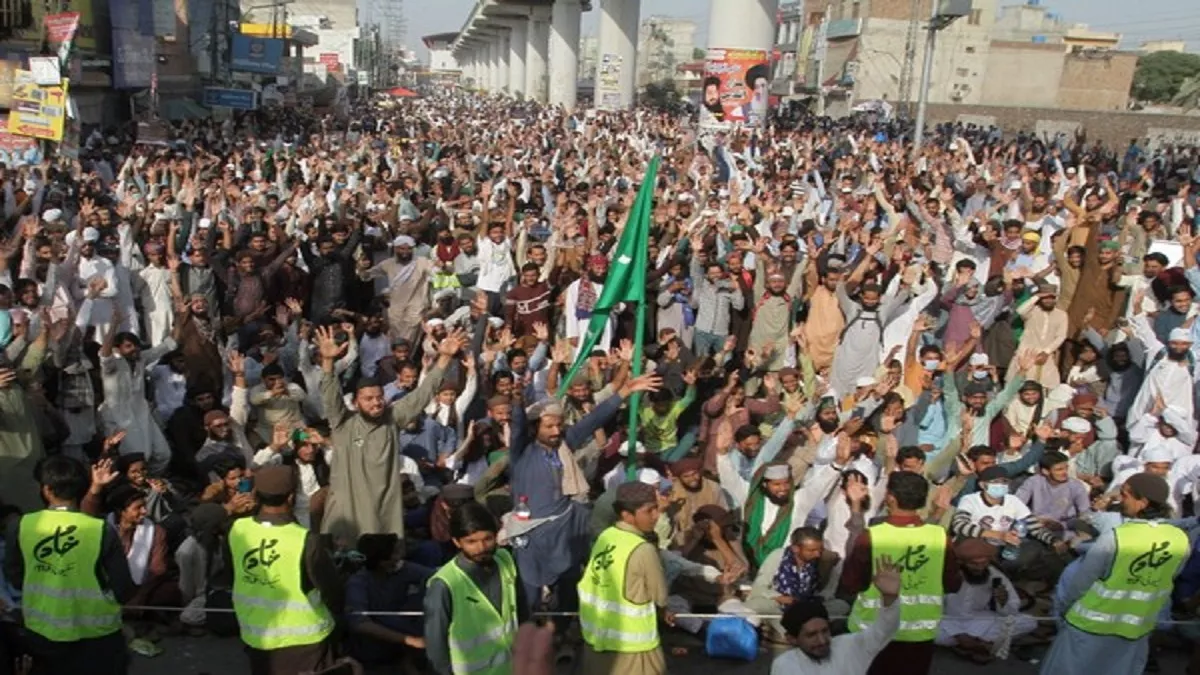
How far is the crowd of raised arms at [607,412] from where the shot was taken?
4215 mm

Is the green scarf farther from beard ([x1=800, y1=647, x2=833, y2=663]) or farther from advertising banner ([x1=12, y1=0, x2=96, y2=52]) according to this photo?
advertising banner ([x1=12, y1=0, x2=96, y2=52])

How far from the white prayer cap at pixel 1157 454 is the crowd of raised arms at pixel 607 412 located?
0.37 feet

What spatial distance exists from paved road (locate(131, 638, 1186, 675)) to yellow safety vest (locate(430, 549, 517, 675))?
4.56ft

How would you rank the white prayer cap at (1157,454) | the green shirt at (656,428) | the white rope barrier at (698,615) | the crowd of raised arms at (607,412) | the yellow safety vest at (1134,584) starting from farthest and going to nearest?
the green shirt at (656,428) < the white prayer cap at (1157,454) < the white rope barrier at (698,615) < the crowd of raised arms at (607,412) < the yellow safety vest at (1134,584)

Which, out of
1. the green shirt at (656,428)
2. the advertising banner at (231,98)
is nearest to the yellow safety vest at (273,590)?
the green shirt at (656,428)

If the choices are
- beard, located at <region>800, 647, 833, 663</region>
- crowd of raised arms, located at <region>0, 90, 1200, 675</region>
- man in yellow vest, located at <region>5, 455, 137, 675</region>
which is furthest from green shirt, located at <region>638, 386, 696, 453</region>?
man in yellow vest, located at <region>5, 455, 137, 675</region>

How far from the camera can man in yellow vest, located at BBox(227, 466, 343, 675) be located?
3672 mm

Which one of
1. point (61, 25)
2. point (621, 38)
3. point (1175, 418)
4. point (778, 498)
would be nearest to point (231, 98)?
point (61, 25)

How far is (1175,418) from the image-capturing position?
647 centimetres

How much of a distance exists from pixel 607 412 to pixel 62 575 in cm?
238

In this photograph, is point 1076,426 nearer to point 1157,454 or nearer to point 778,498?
point 1157,454

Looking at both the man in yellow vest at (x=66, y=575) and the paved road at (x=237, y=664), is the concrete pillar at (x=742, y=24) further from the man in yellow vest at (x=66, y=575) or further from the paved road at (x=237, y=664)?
the man in yellow vest at (x=66, y=575)

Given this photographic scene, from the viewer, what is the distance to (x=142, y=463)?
210 inches

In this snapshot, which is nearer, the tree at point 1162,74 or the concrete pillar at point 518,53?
the tree at point 1162,74
